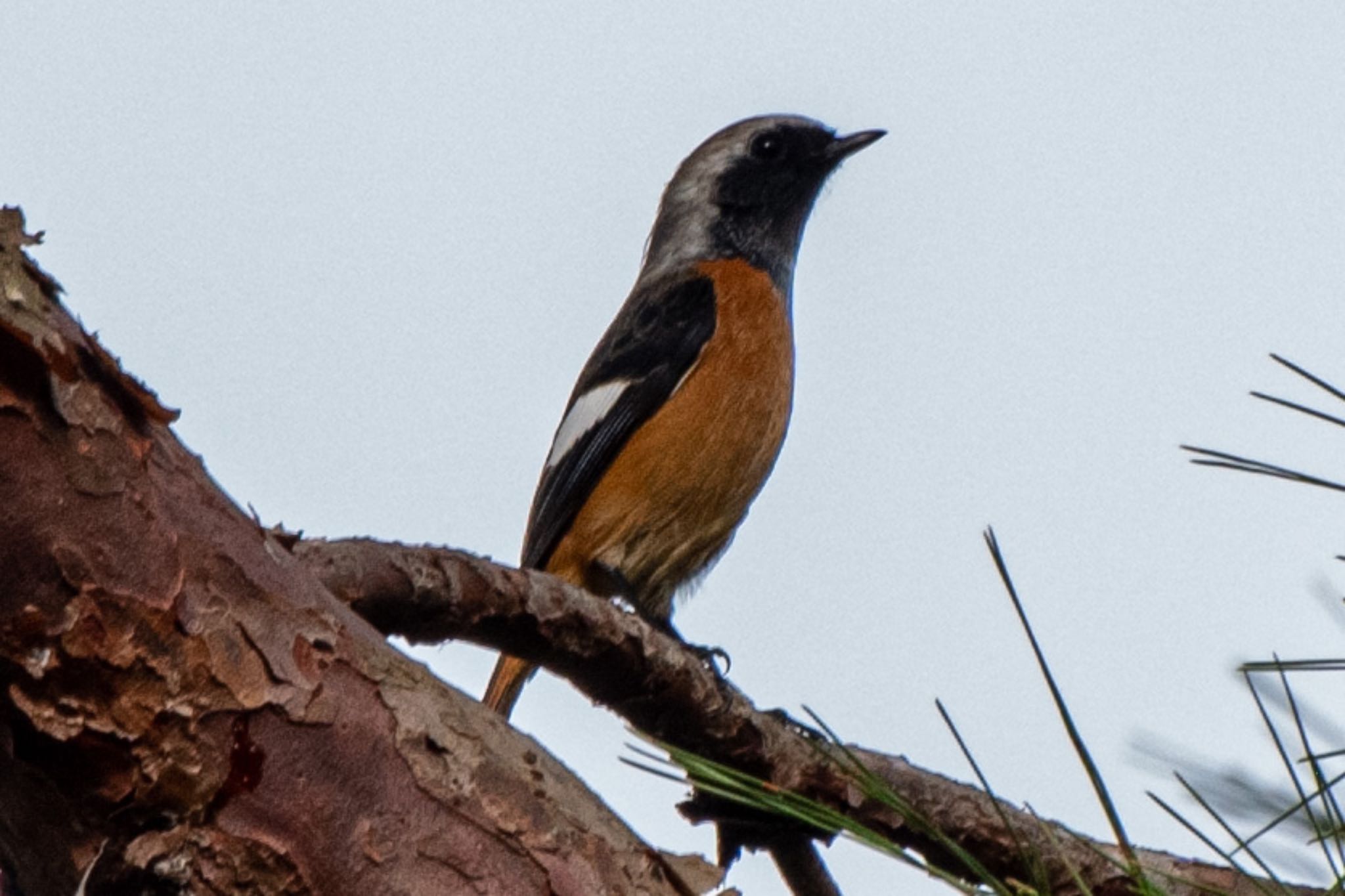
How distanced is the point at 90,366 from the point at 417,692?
2.05 ft

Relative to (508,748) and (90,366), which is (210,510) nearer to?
(90,366)

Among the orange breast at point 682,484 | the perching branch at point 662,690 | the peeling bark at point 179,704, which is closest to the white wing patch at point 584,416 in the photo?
the orange breast at point 682,484

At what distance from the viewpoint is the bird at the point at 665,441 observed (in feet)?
18.7

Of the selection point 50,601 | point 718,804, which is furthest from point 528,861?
point 718,804

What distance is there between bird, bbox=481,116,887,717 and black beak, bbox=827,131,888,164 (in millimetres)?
776

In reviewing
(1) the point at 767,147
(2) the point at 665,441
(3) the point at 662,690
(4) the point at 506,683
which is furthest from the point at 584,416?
(3) the point at 662,690

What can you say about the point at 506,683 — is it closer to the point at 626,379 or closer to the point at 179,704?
the point at 626,379

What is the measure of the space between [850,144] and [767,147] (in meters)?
0.42

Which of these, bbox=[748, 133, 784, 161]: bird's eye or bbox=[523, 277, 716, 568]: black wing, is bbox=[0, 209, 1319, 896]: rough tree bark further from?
bbox=[748, 133, 784, 161]: bird's eye

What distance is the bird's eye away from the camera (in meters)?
7.54

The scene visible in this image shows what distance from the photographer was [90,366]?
1.94 meters

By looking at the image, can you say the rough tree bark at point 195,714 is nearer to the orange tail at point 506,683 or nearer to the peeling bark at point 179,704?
the peeling bark at point 179,704

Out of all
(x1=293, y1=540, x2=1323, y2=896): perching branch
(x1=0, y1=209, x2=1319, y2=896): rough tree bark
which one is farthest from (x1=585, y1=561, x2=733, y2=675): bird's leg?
(x1=0, y1=209, x2=1319, y2=896): rough tree bark

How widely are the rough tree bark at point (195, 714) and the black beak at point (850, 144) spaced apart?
5399mm
